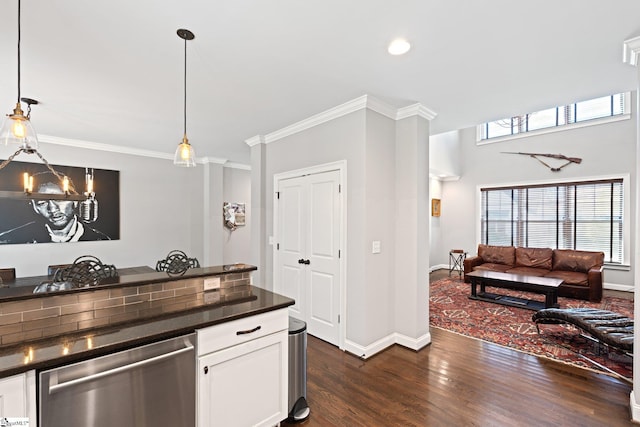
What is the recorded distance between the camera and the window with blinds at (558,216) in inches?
238

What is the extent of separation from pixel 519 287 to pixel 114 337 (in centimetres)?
549

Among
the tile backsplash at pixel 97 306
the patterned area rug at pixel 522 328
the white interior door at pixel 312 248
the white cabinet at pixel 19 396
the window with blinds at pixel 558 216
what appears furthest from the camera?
the window with blinds at pixel 558 216

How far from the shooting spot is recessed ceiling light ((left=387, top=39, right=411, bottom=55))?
215cm

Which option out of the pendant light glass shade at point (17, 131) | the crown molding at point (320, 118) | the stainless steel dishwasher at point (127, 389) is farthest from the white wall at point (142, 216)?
the stainless steel dishwasher at point (127, 389)

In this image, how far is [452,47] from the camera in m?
2.20

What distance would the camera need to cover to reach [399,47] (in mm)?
2215

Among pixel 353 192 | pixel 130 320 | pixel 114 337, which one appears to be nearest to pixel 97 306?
pixel 130 320

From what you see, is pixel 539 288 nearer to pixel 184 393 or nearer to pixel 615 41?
pixel 615 41

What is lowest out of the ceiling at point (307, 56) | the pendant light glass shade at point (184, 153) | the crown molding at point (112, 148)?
the pendant light glass shade at point (184, 153)

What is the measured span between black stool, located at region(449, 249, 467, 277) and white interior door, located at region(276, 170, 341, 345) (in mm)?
5196

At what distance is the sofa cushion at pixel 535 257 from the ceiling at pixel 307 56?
14.2ft

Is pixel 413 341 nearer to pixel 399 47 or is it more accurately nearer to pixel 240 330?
pixel 240 330

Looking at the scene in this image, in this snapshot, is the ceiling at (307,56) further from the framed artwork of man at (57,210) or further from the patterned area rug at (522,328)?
the patterned area rug at (522,328)

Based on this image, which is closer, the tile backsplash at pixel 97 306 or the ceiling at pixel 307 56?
the tile backsplash at pixel 97 306
